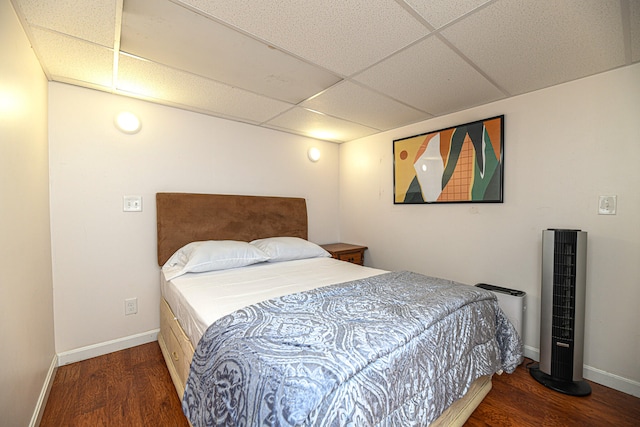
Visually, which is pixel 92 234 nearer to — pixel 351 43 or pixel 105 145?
pixel 105 145

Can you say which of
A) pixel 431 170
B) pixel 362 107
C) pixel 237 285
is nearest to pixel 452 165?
pixel 431 170

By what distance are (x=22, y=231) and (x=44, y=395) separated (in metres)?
1.08

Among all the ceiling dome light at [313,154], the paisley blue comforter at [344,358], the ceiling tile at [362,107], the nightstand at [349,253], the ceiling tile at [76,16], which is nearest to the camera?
the paisley blue comforter at [344,358]

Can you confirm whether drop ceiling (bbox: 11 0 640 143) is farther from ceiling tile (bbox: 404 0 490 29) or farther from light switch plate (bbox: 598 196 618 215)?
light switch plate (bbox: 598 196 618 215)

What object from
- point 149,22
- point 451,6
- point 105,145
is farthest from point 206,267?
point 451,6

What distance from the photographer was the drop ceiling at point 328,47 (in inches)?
51.3

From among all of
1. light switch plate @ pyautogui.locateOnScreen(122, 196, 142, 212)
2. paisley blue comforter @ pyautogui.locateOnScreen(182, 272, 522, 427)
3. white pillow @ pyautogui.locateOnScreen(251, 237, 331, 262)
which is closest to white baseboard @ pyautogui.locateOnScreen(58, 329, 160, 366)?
light switch plate @ pyautogui.locateOnScreen(122, 196, 142, 212)

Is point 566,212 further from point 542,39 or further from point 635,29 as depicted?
point 542,39

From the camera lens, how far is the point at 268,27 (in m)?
1.43

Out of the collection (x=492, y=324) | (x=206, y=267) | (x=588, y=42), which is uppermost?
(x=588, y=42)

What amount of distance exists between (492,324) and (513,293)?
2.23ft

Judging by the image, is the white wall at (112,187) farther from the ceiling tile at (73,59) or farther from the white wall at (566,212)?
the white wall at (566,212)

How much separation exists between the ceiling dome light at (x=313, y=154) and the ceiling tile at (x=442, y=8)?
2271 millimetres

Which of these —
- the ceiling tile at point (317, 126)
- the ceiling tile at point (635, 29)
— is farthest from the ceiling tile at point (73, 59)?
the ceiling tile at point (635, 29)
